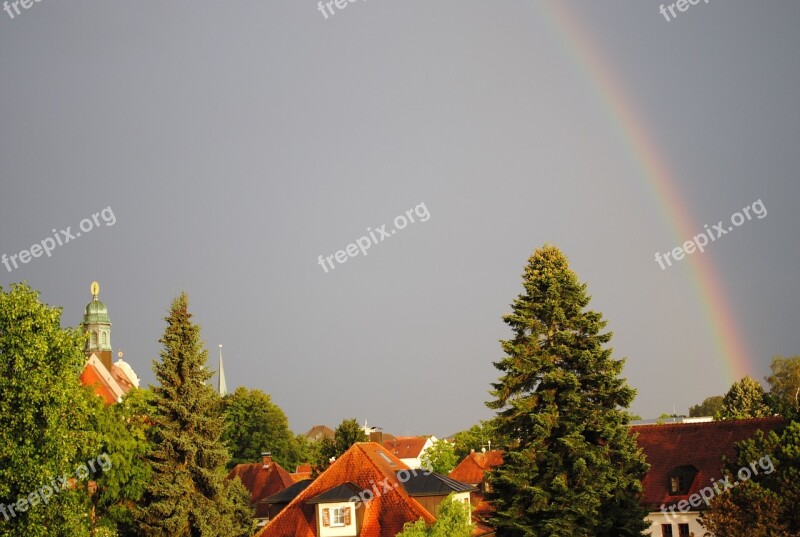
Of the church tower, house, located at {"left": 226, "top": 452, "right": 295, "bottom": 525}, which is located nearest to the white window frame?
house, located at {"left": 226, "top": 452, "right": 295, "bottom": 525}

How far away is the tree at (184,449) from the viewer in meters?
41.3

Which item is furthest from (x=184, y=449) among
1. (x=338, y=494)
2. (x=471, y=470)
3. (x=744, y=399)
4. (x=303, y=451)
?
(x=744, y=399)

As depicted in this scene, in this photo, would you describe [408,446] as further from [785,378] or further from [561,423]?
[561,423]

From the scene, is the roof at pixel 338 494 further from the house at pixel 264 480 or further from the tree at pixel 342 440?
the house at pixel 264 480

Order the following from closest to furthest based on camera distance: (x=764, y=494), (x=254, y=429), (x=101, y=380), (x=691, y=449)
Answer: (x=764, y=494) → (x=691, y=449) → (x=101, y=380) → (x=254, y=429)

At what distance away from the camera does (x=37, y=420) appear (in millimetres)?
34875

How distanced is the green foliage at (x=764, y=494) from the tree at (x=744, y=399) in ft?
233

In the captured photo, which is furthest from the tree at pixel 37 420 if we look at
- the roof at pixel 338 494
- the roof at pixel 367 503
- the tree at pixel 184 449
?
the roof at pixel 367 503

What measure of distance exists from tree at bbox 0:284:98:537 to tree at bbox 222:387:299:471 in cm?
6680

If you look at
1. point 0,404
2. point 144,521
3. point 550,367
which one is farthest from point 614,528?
point 0,404

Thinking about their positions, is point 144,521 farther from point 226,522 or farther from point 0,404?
point 0,404

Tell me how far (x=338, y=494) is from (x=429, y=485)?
4.26 metres

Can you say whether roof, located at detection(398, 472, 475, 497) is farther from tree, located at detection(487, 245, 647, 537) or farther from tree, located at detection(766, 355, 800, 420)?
tree, located at detection(766, 355, 800, 420)

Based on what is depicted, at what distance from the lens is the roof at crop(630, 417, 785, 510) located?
5244 centimetres
